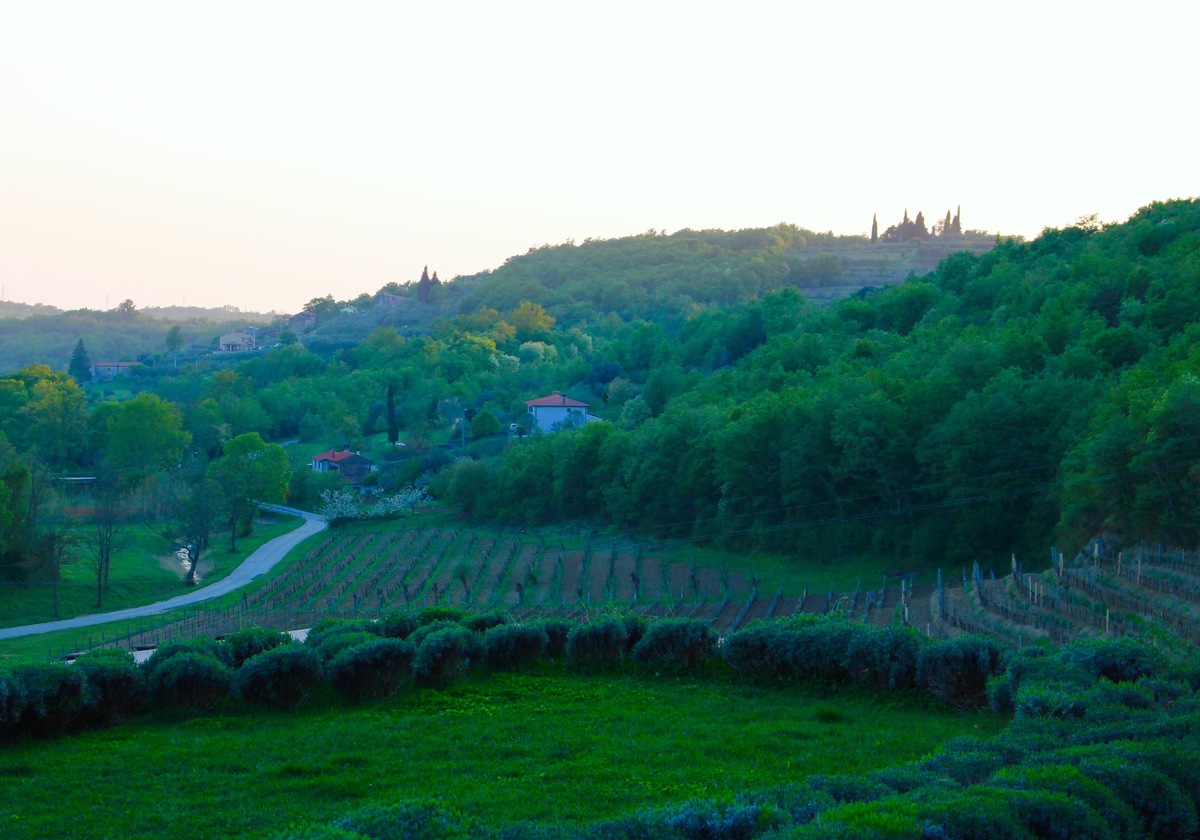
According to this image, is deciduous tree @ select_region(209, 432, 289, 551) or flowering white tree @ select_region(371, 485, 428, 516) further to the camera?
flowering white tree @ select_region(371, 485, 428, 516)

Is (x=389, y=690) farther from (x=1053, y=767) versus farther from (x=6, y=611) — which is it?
(x=6, y=611)

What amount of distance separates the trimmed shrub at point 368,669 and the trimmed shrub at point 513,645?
147 cm

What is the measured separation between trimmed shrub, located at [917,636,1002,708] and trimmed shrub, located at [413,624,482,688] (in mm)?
4909

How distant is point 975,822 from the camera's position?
576cm

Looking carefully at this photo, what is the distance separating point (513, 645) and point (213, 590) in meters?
28.6

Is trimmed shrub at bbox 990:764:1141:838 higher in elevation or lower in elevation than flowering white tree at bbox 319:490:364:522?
higher

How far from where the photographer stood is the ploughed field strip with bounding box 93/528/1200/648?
1944 cm

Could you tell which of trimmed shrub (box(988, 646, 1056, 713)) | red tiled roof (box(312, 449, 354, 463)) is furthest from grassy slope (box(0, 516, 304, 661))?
trimmed shrub (box(988, 646, 1056, 713))

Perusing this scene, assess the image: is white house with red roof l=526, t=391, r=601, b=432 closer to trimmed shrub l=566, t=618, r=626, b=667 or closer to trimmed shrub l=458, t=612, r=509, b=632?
trimmed shrub l=458, t=612, r=509, b=632

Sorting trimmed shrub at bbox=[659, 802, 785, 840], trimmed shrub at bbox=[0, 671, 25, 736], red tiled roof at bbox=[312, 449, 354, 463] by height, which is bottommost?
red tiled roof at bbox=[312, 449, 354, 463]

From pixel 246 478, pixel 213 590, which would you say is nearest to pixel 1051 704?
pixel 213 590

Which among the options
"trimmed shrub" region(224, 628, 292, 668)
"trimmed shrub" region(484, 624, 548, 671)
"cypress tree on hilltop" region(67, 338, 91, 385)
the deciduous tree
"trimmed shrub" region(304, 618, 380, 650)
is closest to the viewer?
"trimmed shrub" region(224, 628, 292, 668)

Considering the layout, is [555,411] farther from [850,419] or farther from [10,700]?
[10,700]

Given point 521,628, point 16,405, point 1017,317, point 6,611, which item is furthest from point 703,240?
point 521,628
